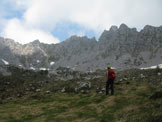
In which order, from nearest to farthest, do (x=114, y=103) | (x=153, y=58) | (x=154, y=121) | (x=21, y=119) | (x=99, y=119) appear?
(x=154, y=121), (x=99, y=119), (x=21, y=119), (x=114, y=103), (x=153, y=58)

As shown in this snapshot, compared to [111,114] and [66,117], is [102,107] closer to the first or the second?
[111,114]

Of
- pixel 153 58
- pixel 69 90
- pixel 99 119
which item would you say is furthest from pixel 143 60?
pixel 99 119

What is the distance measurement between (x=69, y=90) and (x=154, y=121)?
18753 mm

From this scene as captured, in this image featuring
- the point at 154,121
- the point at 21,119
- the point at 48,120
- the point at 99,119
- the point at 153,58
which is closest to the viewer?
the point at 154,121

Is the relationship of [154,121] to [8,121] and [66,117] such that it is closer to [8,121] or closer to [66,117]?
[66,117]

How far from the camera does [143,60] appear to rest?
19700cm

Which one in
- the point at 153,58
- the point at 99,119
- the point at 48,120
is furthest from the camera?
the point at 153,58

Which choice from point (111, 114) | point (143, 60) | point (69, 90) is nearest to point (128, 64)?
point (143, 60)

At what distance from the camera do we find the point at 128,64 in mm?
194625

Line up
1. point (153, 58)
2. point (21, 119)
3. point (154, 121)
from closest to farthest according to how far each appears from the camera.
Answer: point (154, 121)
point (21, 119)
point (153, 58)

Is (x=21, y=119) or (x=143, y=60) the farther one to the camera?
(x=143, y=60)

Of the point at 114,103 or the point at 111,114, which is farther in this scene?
the point at 114,103

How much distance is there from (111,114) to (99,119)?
1.11 meters

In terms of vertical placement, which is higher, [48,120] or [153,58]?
[153,58]
